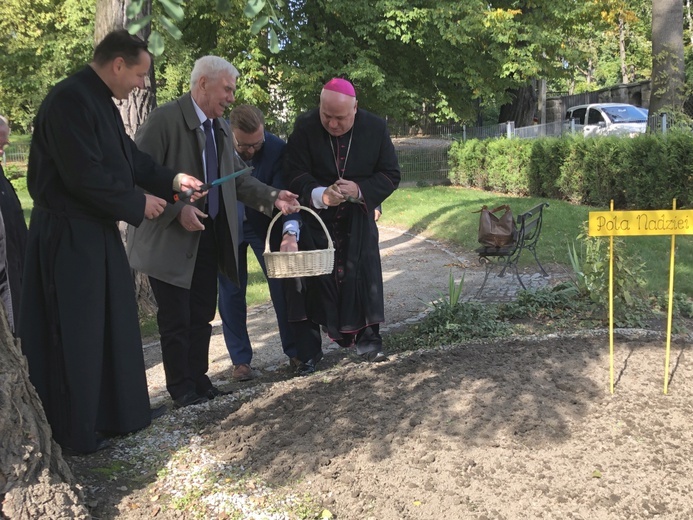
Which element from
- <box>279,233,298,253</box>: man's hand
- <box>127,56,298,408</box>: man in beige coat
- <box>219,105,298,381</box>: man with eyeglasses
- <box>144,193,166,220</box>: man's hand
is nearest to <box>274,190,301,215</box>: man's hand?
<box>127,56,298,408</box>: man in beige coat

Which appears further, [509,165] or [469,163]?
[469,163]

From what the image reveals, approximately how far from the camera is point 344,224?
17.7ft

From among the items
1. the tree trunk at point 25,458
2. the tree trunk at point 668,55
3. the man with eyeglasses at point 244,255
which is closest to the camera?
the tree trunk at point 25,458

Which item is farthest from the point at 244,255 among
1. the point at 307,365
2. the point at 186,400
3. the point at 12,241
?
the point at 12,241

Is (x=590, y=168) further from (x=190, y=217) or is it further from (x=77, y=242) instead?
(x=77, y=242)

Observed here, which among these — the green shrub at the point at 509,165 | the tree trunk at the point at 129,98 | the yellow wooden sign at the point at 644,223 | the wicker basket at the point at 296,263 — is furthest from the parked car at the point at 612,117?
the wicker basket at the point at 296,263

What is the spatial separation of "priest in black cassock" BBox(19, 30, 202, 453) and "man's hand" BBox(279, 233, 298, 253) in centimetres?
134

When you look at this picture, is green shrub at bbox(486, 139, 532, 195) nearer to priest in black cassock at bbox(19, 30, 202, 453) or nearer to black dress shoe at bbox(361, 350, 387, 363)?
black dress shoe at bbox(361, 350, 387, 363)

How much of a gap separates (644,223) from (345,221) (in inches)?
82.8

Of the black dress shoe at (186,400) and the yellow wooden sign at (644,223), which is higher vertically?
the yellow wooden sign at (644,223)

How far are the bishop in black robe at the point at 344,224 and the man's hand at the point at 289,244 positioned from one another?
1.16 ft

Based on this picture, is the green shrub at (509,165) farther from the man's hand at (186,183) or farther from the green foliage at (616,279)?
the man's hand at (186,183)

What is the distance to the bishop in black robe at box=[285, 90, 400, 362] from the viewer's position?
17.3 feet

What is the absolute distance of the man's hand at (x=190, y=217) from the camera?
13.4ft
